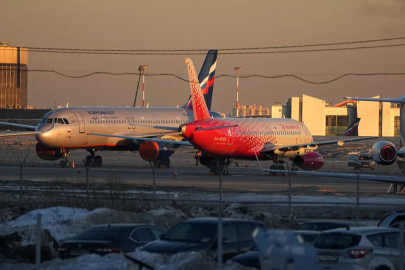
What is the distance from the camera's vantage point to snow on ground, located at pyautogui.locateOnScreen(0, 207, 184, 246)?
16.6 meters

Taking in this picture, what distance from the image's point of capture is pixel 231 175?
41906 mm

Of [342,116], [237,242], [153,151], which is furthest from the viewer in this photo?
[342,116]

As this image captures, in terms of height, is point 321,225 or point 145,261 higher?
point 321,225

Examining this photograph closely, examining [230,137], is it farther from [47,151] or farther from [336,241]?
[336,241]

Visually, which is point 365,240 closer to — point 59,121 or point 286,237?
point 286,237

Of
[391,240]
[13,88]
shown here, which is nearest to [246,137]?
[391,240]

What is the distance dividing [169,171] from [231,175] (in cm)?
443

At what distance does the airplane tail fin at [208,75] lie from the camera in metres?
54.8

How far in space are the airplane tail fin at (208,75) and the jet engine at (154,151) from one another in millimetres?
10289

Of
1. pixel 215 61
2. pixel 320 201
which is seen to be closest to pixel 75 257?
pixel 320 201

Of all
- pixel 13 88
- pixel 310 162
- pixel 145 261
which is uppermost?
pixel 13 88

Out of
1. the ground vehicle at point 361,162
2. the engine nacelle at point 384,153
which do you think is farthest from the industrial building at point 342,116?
the engine nacelle at point 384,153

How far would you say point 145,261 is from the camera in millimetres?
12453

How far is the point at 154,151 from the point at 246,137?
19.9 feet
